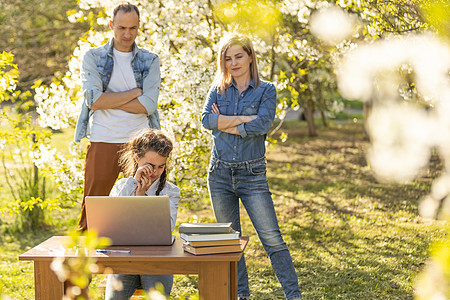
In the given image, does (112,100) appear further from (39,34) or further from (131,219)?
(39,34)

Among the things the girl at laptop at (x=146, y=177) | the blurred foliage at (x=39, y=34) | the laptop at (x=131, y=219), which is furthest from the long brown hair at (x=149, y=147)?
the blurred foliage at (x=39, y=34)

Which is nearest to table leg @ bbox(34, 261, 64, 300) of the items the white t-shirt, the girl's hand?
the white t-shirt

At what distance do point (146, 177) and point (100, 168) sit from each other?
3.13ft

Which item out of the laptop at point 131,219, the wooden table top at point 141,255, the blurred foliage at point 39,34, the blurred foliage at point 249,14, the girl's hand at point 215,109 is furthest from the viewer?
the blurred foliage at point 39,34

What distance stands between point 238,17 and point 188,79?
1.45m

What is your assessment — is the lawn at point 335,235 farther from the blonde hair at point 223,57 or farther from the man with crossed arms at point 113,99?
the blonde hair at point 223,57

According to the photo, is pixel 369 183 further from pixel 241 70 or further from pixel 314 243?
pixel 241 70

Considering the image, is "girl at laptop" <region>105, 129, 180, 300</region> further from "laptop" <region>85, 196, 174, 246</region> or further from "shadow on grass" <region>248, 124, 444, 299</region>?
"shadow on grass" <region>248, 124, 444, 299</region>

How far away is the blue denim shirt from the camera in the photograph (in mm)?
4074

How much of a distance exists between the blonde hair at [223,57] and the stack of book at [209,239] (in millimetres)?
1355

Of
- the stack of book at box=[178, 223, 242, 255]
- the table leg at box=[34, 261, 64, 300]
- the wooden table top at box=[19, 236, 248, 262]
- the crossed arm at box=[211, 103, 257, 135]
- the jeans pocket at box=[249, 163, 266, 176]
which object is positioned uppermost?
the crossed arm at box=[211, 103, 257, 135]

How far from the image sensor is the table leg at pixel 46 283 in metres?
3.08

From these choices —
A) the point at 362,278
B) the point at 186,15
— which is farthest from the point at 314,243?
the point at 186,15

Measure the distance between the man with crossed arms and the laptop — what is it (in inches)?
49.3
